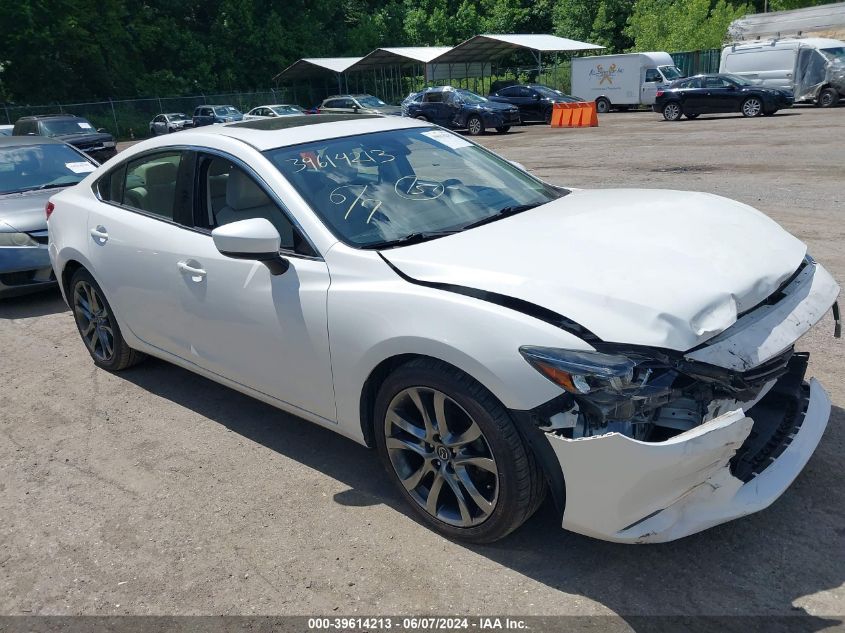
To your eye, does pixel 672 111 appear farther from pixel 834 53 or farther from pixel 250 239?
pixel 250 239

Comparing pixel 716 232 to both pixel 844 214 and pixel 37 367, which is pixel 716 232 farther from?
pixel 844 214

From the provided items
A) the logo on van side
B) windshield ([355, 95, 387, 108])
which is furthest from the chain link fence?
the logo on van side

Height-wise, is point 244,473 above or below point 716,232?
below

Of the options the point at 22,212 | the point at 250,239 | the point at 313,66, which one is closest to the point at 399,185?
the point at 250,239

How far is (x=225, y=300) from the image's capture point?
366cm

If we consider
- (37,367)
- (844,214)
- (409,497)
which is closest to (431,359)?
(409,497)

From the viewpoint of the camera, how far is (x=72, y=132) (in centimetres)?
2011

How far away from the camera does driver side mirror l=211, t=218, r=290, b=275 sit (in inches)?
126

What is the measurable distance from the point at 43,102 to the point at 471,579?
150ft

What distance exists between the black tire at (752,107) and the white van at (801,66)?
2.40 m

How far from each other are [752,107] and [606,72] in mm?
9930

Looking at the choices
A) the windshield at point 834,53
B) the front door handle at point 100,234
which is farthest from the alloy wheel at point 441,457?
the windshield at point 834,53

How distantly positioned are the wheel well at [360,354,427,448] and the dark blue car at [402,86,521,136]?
2340 centimetres

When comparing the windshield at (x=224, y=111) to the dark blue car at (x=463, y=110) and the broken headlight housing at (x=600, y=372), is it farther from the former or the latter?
the broken headlight housing at (x=600, y=372)
